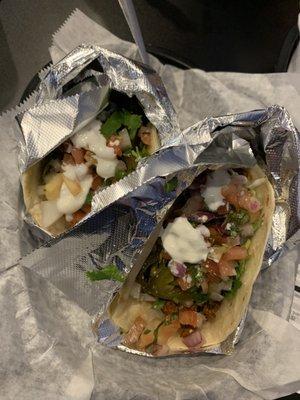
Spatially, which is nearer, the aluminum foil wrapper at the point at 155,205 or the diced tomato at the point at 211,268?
the aluminum foil wrapper at the point at 155,205

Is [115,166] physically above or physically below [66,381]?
above

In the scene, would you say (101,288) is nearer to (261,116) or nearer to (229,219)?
(229,219)

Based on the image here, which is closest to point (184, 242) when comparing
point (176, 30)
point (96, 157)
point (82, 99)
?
point (96, 157)

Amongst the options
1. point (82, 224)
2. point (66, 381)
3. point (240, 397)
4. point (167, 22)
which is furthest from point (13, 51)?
point (240, 397)

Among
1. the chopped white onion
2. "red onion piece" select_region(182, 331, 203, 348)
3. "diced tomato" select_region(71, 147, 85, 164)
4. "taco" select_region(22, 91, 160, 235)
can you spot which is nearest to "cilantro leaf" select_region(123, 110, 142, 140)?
"taco" select_region(22, 91, 160, 235)

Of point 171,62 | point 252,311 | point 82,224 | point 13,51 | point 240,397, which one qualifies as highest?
point 13,51

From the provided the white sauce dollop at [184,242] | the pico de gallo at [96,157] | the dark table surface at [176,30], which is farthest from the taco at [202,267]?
the dark table surface at [176,30]

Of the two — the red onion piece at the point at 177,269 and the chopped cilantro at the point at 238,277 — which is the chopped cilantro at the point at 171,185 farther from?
the chopped cilantro at the point at 238,277
